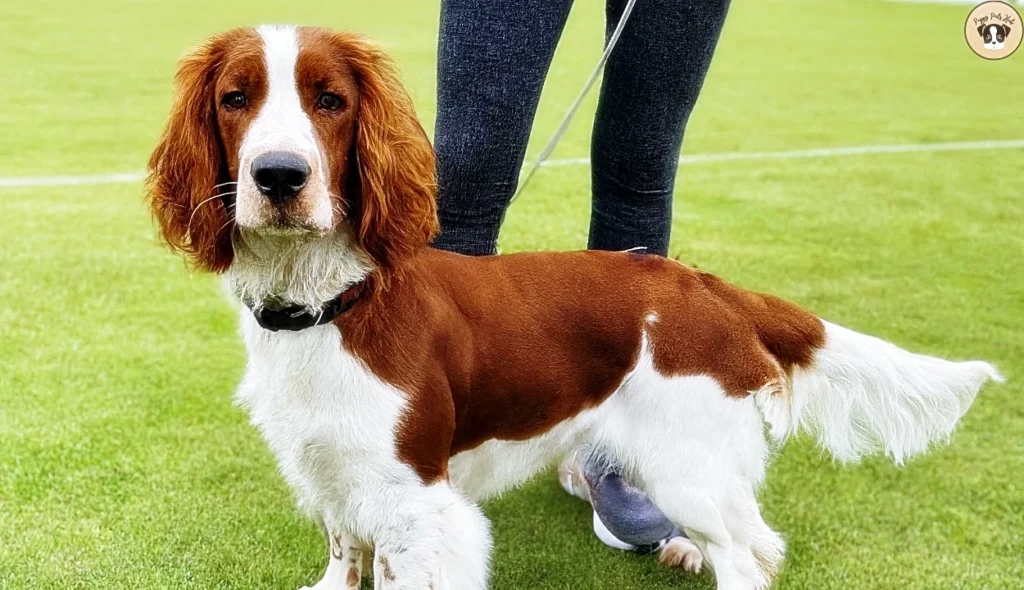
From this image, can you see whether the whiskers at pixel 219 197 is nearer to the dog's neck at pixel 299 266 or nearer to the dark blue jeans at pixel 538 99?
the dog's neck at pixel 299 266

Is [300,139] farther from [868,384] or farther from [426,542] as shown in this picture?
[868,384]

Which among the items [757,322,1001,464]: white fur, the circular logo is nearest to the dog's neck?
[757,322,1001,464]: white fur

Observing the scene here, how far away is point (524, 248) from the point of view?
18.5 ft

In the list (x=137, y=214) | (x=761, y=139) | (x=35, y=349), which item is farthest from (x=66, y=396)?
(x=761, y=139)

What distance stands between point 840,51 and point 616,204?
50.9ft

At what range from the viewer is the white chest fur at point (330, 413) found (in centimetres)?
195

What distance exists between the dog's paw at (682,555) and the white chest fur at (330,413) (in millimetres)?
1062

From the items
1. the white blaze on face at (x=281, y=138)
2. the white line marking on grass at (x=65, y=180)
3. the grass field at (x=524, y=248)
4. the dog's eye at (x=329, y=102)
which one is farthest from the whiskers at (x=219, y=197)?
the white line marking on grass at (x=65, y=180)

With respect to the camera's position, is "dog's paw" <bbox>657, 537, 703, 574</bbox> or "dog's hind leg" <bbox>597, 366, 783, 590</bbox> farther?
"dog's paw" <bbox>657, 537, 703, 574</bbox>

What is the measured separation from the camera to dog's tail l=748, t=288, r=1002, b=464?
2.35 metres

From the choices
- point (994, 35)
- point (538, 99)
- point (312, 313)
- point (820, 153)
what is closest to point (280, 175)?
point (312, 313)

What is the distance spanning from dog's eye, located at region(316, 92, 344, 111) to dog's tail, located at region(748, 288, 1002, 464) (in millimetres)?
1085

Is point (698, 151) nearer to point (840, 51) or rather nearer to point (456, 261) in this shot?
point (456, 261)

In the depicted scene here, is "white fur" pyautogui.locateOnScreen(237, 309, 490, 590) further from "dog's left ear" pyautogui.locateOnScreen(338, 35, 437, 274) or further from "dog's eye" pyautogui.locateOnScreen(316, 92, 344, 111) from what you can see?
"dog's eye" pyautogui.locateOnScreen(316, 92, 344, 111)
